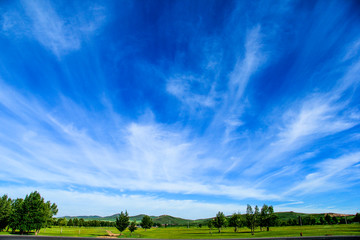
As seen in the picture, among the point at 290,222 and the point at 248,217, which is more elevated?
the point at 248,217

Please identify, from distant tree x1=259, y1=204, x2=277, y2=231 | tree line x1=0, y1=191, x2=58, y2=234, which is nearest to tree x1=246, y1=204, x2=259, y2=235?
distant tree x1=259, y1=204, x2=277, y2=231

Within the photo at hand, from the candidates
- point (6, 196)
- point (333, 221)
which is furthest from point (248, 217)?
point (333, 221)

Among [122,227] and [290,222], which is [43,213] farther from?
[290,222]

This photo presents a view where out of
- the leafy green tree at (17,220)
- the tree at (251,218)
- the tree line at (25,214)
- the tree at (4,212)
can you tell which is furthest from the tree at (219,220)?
the tree at (4,212)

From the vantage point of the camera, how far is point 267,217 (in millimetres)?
96938

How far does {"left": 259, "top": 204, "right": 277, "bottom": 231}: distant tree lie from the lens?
96.2m

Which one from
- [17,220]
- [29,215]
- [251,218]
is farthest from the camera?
[251,218]

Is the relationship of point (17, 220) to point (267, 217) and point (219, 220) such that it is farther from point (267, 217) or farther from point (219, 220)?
point (267, 217)

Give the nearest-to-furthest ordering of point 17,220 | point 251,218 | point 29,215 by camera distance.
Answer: point 17,220 → point 29,215 → point 251,218

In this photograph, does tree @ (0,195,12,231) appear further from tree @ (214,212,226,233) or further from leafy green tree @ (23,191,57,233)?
tree @ (214,212,226,233)

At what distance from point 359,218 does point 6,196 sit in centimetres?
23658

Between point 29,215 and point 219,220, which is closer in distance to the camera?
point 29,215

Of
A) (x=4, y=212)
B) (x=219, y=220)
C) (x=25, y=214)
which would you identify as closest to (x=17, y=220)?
(x=25, y=214)

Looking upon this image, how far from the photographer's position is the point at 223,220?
3834 inches
